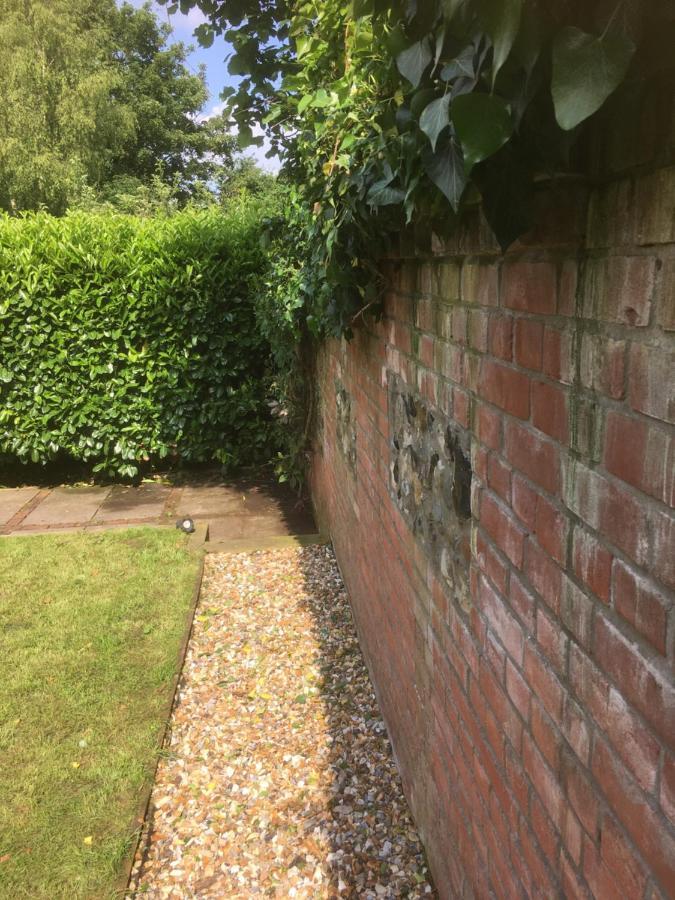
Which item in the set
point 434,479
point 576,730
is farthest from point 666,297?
point 434,479

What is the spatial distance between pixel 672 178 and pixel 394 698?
8.61 ft

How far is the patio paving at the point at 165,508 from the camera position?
6277mm

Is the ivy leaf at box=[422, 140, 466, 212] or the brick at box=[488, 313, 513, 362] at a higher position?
the ivy leaf at box=[422, 140, 466, 212]

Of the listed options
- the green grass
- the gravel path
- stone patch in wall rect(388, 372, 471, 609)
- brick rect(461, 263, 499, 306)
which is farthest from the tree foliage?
brick rect(461, 263, 499, 306)

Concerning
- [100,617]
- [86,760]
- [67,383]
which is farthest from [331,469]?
[67,383]

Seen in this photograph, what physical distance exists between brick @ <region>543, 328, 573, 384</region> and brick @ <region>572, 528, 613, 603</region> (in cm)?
24

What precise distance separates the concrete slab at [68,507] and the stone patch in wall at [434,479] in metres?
4.83

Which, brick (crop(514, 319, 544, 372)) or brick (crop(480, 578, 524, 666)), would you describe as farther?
brick (crop(480, 578, 524, 666))

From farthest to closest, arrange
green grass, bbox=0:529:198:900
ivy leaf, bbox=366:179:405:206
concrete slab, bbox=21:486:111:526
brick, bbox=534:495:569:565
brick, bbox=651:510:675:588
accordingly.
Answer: concrete slab, bbox=21:486:111:526, green grass, bbox=0:529:198:900, ivy leaf, bbox=366:179:405:206, brick, bbox=534:495:569:565, brick, bbox=651:510:675:588

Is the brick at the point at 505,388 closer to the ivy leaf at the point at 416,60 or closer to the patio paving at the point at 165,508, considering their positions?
the ivy leaf at the point at 416,60

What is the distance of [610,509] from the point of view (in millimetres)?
931

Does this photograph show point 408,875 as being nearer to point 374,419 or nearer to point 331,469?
point 374,419

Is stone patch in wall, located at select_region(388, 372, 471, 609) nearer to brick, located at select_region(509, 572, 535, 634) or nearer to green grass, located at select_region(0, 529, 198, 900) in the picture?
brick, located at select_region(509, 572, 535, 634)

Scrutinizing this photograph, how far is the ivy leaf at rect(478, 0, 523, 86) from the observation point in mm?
700
